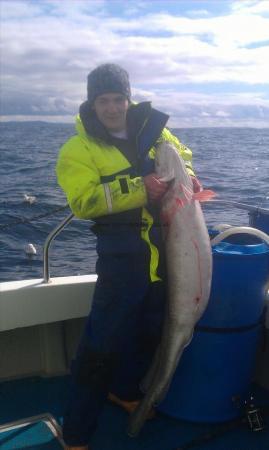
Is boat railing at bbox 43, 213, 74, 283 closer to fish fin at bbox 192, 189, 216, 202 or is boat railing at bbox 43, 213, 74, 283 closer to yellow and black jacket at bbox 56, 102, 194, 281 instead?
yellow and black jacket at bbox 56, 102, 194, 281

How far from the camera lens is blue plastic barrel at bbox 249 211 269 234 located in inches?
178

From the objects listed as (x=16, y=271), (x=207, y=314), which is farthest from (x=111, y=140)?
(x=16, y=271)

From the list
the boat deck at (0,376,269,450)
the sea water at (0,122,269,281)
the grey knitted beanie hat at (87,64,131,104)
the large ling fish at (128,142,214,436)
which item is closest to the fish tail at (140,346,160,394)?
the large ling fish at (128,142,214,436)

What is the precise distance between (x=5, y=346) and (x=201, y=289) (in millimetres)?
2114

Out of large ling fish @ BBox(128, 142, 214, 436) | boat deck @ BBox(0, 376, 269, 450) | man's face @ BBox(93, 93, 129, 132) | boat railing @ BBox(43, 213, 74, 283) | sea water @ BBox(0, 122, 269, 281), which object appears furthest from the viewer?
sea water @ BBox(0, 122, 269, 281)

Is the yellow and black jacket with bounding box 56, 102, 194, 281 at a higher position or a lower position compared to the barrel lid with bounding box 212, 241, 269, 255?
higher

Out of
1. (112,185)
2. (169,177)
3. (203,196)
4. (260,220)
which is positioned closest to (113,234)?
(112,185)

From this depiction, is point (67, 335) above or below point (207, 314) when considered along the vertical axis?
below

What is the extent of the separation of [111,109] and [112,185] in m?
0.61

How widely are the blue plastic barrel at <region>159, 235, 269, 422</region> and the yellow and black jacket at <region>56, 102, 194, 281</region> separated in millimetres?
515

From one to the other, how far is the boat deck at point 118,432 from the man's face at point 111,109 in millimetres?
2380

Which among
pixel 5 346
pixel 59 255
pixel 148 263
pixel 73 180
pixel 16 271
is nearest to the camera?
pixel 73 180

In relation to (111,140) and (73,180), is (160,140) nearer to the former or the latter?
(111,140)

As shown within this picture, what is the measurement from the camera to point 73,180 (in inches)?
133
